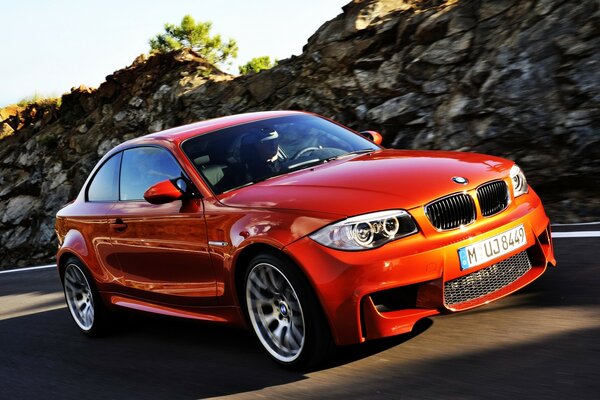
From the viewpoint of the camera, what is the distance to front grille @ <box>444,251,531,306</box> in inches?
163

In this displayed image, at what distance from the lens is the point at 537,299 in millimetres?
4930

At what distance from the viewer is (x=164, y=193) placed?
4977mm

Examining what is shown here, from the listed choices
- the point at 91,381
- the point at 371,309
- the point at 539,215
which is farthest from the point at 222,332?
the point at 539,215

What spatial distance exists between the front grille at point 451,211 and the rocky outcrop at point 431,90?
3926 millimetres

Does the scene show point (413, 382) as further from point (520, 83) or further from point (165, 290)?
point (520, 83)

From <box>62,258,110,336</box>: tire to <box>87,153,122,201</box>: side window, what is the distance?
1.99ft

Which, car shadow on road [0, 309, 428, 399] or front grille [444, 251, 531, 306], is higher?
Result: front grille [444, 251, 531, 306]

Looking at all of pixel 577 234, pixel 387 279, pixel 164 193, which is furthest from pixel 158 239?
pixel 577 234

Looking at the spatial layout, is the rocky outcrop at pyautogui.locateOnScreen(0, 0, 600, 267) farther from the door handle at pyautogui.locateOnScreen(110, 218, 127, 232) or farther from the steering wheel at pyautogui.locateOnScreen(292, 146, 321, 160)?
the door handle at pyautogui.locateOnScreen(110, 218, 127, 232)

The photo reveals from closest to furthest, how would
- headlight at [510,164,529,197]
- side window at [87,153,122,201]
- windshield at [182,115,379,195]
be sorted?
headlight at [510,164,529,197] → windshield at [182,115,379,195] → side window at [87,153,122,201]

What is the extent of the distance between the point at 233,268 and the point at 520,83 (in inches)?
240

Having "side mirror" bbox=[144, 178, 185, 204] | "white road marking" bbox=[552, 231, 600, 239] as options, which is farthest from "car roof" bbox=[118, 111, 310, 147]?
"white road marking" bbox=[552, 231, 600, 239]

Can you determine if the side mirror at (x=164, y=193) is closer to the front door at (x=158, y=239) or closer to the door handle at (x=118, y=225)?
the front door at (x=158, y=239)

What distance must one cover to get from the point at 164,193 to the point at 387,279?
1.75m
